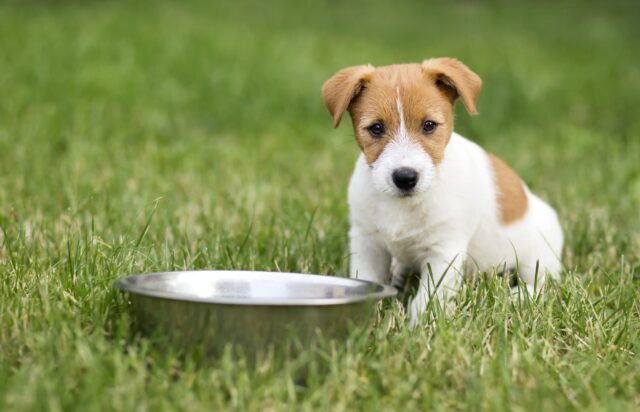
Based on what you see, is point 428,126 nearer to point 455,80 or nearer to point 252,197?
point 455,80

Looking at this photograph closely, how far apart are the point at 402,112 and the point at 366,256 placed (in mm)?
781

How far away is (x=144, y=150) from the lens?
7.14 metres

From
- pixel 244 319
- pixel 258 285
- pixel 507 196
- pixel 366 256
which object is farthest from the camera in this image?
pixel 507 196

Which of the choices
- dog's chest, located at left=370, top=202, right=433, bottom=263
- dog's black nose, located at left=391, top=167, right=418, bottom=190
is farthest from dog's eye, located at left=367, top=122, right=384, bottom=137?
dog's chest, located at left=370, top=202, right=433, bottom=263

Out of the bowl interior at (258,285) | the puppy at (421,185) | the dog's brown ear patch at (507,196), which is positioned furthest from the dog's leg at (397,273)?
the bowl interior at (258,285)

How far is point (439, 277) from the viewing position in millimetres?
4246

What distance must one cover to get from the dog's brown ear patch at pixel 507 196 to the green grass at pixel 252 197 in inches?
20.0

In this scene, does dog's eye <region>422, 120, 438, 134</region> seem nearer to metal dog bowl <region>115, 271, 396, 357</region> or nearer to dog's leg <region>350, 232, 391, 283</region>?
dog's leg <region>350, 232, 391, 283</region>

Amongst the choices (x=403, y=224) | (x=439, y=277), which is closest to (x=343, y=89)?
(x=403, y=224)

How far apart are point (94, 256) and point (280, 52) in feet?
22.9

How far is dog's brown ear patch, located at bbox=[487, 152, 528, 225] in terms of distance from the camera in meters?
4.63

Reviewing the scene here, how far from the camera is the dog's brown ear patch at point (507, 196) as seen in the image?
4.63 metres

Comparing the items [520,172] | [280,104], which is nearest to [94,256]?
[520,172]

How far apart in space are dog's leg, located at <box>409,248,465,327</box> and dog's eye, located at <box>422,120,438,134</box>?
0.59 meters
